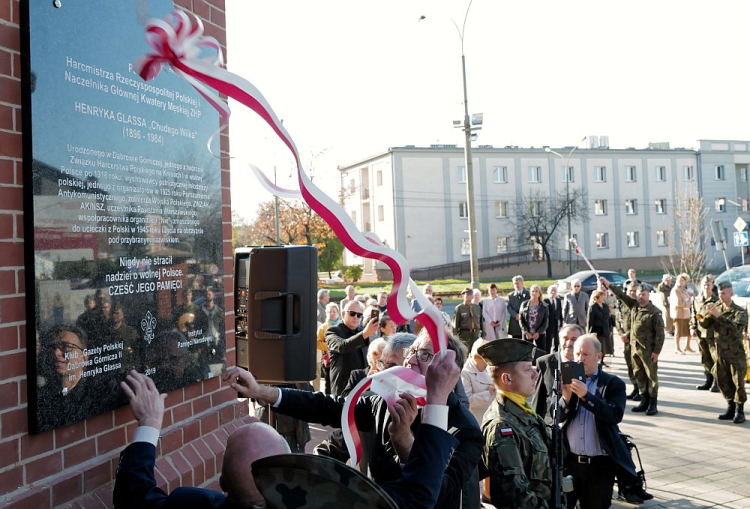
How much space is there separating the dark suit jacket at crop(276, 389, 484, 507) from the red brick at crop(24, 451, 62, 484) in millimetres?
1236

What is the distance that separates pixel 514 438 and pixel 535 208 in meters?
56.3

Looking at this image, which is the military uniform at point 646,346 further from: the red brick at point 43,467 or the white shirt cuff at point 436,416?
the red brick at point 43,467

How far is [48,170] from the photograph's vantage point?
101 inches

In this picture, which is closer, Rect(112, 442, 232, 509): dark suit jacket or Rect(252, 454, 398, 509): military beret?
Rect(252, 454, 398, 509): military beret

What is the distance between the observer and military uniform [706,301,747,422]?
32.9 feet

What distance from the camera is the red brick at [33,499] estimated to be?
94.7 inches

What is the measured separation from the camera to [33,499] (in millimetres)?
2475

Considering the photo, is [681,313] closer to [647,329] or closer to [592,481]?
[647,329]

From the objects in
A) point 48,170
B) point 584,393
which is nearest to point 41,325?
point 48,170

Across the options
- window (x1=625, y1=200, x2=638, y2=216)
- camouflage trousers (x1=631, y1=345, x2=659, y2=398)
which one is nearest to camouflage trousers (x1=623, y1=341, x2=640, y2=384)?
camouflage trousers (x1=631, y1=345, x2=659, y2=398)

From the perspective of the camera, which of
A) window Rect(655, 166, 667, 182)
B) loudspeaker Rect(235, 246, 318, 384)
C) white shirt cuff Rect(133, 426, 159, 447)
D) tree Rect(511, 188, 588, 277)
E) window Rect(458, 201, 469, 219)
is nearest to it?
white shirt cuff Rect(133, 426, 159, 447)

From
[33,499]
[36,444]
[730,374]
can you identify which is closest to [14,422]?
[36,444]

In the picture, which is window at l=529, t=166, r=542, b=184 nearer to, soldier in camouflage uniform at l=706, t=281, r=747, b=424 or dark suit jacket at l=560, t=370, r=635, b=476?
soldier in camouflage uniform at l=706, t=281, r=747, b=424

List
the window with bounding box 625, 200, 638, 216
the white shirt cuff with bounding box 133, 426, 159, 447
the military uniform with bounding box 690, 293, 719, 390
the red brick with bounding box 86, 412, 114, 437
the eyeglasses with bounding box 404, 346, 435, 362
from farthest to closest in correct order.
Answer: the window with bounding box 625, 200, 638, 216
the military uniform with bounding box 690, 293, 719, 390
the eyeglasses with bounding box 404, 346, 435, 362
the red brick with bounding box 86, 412, 114, 437
the white shirt cuff with bounding box 133, 426, 159, 447
